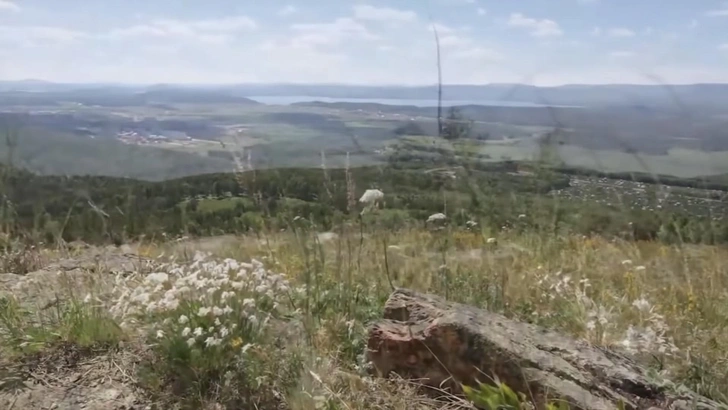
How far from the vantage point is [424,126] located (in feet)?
13.7

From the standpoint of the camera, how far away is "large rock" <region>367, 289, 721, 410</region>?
2.44 metres

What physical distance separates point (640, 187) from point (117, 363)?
12.3 ft

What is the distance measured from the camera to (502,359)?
100 inches

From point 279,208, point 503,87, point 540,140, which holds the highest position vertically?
point 503,87

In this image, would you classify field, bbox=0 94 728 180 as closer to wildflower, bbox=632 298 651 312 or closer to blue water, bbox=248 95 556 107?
blue water, bbox=248 95 556 107

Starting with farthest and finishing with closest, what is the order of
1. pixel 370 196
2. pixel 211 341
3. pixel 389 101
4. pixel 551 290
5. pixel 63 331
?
pixel 389 101 < pixel 551 290 < pixel 370 196 < pixel 63 331 < pixel 211 341

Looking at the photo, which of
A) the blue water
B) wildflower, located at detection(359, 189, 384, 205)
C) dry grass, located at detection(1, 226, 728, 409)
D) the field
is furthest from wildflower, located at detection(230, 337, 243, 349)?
the blue water

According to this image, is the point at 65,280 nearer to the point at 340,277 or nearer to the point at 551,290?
the point at 340,277

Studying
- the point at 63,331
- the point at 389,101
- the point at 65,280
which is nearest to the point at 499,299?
the point at 63,331

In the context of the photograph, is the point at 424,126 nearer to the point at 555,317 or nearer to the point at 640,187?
the point at 555,317

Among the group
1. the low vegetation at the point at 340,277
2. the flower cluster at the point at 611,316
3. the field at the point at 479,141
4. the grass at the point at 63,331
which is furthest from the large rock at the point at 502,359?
the field at the point at 479,141

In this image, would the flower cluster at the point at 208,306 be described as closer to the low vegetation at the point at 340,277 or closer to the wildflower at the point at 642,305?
the low vegetation at the point at 340,277

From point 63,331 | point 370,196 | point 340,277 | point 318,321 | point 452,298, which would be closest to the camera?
point 63,331

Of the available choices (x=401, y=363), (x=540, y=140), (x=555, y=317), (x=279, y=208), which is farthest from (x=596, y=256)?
(x=401, y=363)
